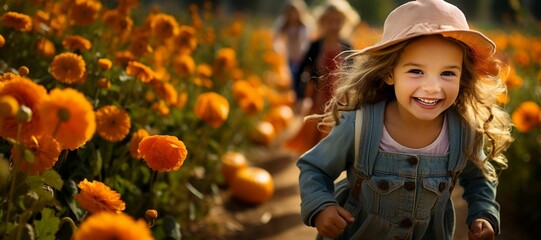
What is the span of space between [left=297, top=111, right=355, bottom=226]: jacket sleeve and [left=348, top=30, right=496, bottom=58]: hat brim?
28 centimetres

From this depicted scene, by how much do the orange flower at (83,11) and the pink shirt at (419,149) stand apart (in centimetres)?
145

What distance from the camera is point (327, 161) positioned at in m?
2.14

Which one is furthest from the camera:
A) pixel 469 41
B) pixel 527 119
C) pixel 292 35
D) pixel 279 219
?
pixel 292 35

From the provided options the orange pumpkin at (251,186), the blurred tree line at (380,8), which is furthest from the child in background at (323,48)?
the blurred tree line at (380,8)

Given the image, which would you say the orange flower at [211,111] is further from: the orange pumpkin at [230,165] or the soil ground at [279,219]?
the orange pumpkin at [230,165]

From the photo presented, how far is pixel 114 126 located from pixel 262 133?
11.9ft

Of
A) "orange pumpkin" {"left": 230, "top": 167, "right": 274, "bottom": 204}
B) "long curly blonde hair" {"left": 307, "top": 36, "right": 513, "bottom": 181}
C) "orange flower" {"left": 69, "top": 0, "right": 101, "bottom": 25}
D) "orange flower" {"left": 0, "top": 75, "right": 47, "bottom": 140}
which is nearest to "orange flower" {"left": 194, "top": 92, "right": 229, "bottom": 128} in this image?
"orange flower" {"left": 69, "top": 0, "right": 101, "bottom": 25}

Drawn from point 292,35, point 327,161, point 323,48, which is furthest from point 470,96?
point 292,35

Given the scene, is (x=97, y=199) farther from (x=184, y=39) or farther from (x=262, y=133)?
(x=262, y=133)

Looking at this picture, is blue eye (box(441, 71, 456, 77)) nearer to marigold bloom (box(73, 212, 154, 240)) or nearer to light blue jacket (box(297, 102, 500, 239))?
light blue jacket (box(297, 102, 500, 239))

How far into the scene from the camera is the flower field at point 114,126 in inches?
53.4

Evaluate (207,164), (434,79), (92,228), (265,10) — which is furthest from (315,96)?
(265,10)

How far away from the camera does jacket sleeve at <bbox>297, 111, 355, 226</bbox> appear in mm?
2094

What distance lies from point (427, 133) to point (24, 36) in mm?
1810
